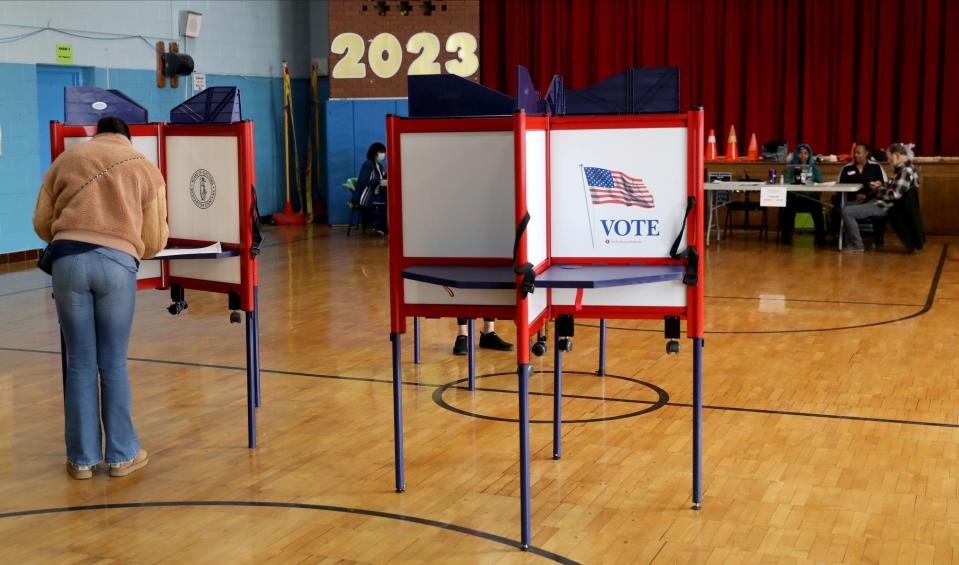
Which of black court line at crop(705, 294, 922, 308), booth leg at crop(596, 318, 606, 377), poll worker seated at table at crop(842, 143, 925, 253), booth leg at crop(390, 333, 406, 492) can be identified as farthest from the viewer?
poll worker seated at table at crop(842, 143, 925, 253)

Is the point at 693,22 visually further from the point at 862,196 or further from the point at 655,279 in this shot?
the point at 655,279

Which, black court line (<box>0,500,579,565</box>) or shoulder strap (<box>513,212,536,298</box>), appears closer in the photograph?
shoulder strap (<box>513,212,536,298</box>)

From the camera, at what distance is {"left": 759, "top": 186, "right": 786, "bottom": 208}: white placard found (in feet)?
40.8

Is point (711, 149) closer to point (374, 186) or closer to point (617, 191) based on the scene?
point (374, 186)

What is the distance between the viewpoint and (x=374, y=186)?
565 inches

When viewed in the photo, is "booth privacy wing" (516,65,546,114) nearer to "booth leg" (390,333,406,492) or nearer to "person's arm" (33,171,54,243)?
"booth leg" (390,333,406,492)

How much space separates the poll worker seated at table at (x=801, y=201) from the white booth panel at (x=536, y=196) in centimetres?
943

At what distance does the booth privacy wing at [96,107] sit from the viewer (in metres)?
5.16

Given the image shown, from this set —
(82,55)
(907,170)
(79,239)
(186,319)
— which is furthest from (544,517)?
(82,55)

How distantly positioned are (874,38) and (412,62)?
6.41 metres

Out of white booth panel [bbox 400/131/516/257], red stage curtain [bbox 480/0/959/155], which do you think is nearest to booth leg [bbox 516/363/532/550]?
white booth panel [bbox 400/131/516/257]

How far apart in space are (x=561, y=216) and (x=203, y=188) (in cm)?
178

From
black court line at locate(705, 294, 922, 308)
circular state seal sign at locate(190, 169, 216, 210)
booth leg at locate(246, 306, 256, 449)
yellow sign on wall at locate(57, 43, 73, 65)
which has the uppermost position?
yellow sign on wall at locate(57, 43, 73, 65)

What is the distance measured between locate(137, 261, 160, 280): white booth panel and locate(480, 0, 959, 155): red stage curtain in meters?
11.9
